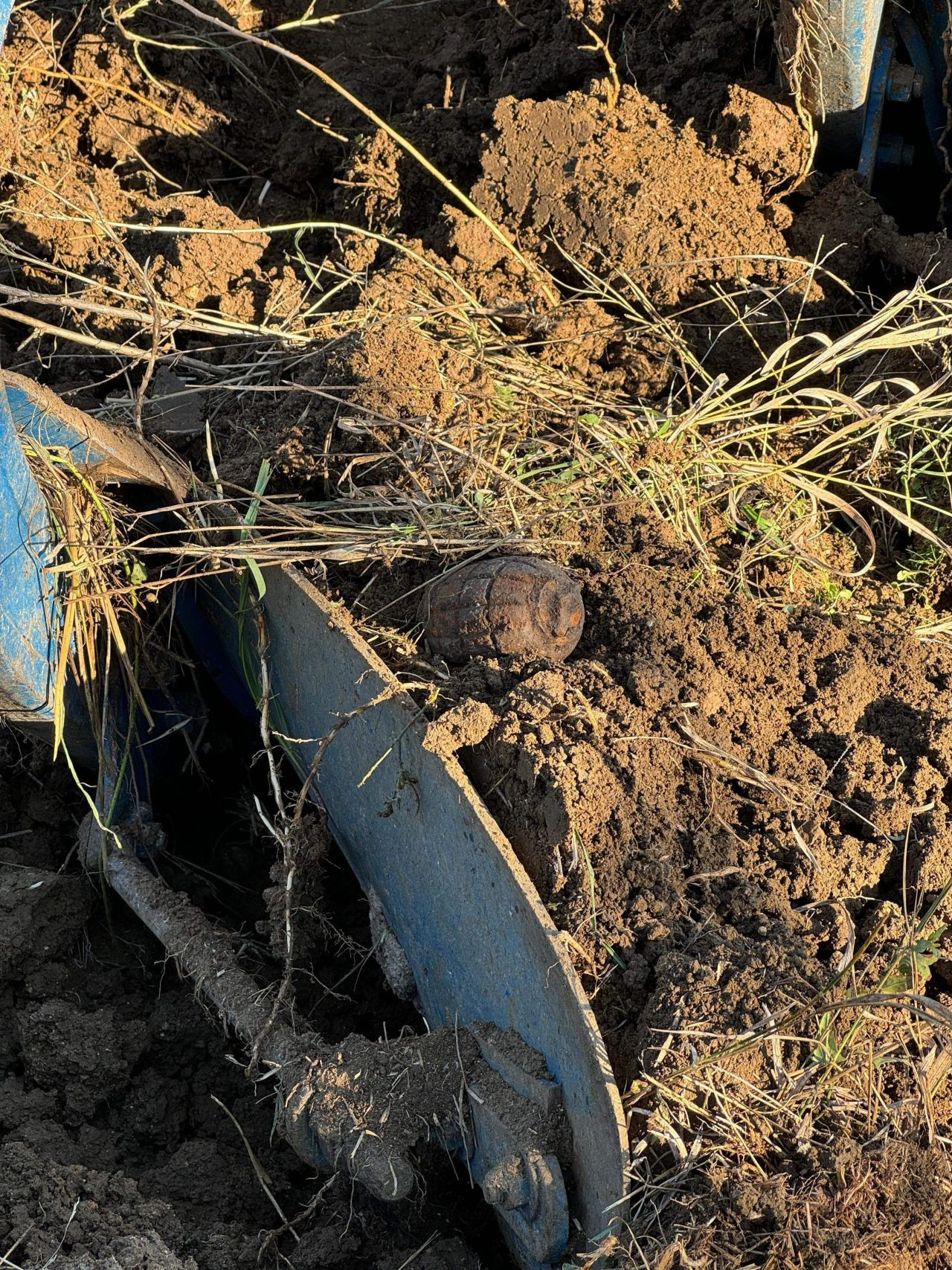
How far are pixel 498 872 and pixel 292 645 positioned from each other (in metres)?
0.81

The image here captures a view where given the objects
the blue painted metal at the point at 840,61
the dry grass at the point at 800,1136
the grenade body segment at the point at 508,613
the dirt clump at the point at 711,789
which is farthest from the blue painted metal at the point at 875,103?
the dry grass at the point at 800,1136

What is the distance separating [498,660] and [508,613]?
10 cm

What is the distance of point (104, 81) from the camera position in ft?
12.1

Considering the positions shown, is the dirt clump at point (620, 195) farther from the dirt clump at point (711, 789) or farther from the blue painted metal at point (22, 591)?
the blue painted metal at point (22, 591)

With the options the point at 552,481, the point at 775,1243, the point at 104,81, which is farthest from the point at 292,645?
the point at 104,81

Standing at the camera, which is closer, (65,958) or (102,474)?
(102,474)

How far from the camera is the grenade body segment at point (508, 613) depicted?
2.31 m

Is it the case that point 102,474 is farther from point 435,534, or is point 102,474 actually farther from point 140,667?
point 435,534

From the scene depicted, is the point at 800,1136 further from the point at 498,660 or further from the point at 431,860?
the point at 498,660

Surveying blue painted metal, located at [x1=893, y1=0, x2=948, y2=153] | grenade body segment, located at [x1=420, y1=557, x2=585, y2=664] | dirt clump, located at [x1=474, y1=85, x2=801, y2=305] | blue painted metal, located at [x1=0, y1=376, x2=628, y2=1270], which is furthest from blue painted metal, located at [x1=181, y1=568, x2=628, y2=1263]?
blue painted metal, located at [x1=893, y1=0, x2=948, y2=153]

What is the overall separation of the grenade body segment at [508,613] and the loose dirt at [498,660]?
0.16 ft

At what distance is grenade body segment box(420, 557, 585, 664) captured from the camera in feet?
7.57

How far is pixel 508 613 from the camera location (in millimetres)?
2301

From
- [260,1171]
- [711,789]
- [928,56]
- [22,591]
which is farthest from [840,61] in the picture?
[260,1171]
